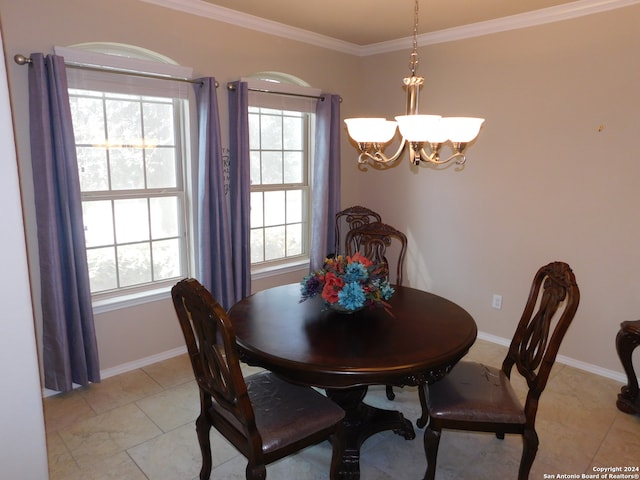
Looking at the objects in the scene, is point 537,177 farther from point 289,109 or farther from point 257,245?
point 257,245

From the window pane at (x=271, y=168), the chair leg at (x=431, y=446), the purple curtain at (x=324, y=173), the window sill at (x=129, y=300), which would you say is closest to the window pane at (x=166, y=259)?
the window sill at (x=129, y=300)

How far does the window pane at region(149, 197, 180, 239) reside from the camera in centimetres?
330

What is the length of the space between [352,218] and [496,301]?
4.80 feet

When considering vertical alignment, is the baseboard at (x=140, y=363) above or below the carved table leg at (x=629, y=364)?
below

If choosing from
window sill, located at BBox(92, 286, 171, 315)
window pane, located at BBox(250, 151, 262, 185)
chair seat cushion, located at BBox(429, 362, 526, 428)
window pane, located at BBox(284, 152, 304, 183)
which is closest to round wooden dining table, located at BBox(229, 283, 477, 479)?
chair seat cushion, located at BBox(429, 362, 526, 428)

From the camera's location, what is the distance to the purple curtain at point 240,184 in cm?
340

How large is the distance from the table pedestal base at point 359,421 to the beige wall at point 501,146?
1.62m

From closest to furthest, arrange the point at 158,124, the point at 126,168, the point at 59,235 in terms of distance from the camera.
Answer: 1. the point at 59,235
2. the point at 126,168
3. the point at 158,124

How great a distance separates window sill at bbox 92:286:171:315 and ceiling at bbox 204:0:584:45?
2089 mm

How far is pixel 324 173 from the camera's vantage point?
4074mm

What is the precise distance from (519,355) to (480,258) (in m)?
1.66

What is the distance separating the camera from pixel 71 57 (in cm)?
262

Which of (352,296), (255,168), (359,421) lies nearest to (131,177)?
(255,168)

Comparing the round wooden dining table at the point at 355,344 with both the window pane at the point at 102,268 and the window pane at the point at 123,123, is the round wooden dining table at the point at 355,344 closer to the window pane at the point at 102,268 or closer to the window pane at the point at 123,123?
the window pane at the point at 102,268
